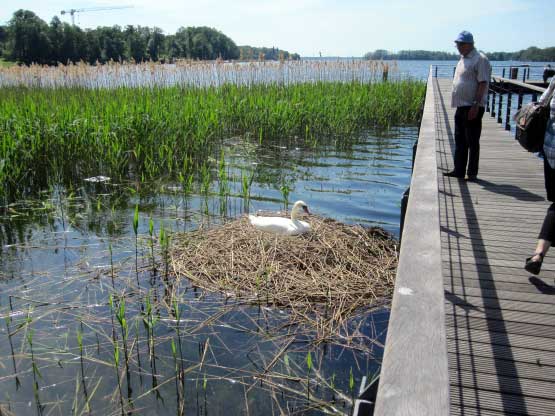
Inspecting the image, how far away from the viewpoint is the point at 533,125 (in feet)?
13.2

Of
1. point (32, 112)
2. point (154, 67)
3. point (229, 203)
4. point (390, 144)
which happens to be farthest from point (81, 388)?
point (154, 67)

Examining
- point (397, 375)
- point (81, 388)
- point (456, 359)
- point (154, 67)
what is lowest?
point (81, 388)

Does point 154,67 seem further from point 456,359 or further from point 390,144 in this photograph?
point 456,359

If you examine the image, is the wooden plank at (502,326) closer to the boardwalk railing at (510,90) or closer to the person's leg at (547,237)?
the person's leg at (547,237)

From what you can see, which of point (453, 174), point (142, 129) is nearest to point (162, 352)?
point (453, 174)

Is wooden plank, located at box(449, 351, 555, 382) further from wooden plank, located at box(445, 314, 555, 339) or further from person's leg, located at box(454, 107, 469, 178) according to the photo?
person's leg, located at box(454, 107, 469, 178)

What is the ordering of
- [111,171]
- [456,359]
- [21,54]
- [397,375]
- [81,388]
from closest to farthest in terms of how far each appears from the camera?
[397,375], [456,359], [81,388], [111,171], [21,54]

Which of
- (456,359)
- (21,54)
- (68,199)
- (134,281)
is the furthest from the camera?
(21,54)

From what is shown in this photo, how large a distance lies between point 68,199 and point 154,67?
11726 mm

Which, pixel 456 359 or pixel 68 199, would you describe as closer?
pixel 456 359

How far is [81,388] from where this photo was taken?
3.74 meters

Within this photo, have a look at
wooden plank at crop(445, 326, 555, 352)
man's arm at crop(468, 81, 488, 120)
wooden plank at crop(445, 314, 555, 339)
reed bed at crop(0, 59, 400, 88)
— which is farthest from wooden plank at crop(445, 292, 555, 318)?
reed bed at crop(0, 59, 400, 88)

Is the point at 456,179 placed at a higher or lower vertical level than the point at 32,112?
lower

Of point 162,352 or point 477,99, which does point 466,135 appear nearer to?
point 477,99
